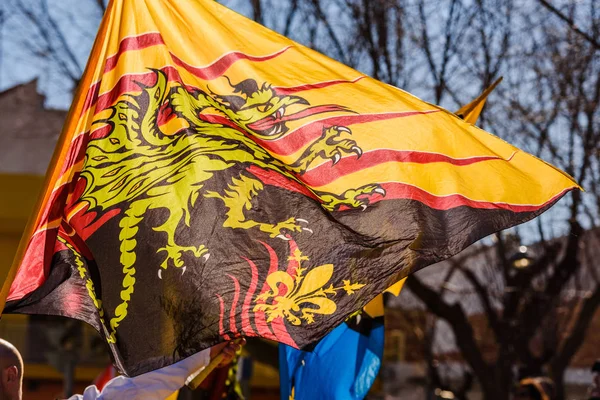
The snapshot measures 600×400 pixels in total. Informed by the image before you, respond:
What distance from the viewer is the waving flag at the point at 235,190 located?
3.62 meters

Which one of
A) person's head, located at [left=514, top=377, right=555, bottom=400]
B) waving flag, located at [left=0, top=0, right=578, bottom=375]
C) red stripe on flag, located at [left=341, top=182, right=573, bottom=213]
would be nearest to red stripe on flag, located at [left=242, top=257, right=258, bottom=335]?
waving flag, located at [left=0, top=0, right=578, bottom=375]

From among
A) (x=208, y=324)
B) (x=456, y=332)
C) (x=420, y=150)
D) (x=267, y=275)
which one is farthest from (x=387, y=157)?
(x=456, y=332)

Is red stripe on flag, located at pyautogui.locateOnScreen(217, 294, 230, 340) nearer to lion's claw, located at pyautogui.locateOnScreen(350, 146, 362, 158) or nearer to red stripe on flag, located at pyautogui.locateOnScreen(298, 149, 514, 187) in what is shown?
red stripe on flag, located at pyautogui.locateOnScreen(298, 149, 514, 187)

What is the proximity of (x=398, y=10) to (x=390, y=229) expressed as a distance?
331 inches

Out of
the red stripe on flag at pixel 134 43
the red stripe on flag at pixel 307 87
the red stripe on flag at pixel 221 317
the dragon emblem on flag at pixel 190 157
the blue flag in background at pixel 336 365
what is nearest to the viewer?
the red stripe on flag at pixel 221 317

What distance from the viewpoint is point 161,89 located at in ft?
13.4

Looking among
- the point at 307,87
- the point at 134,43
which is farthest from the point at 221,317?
the point at 134,43

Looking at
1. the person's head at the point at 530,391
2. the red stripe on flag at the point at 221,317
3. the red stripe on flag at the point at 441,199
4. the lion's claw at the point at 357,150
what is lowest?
the person's head at the point at 530,391

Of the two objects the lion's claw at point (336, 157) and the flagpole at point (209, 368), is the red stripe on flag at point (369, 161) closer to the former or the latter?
the lion's claw at point (336, 157)

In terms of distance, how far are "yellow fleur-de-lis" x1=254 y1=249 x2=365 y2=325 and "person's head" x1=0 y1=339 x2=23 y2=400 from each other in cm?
97

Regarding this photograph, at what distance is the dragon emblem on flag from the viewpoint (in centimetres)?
375

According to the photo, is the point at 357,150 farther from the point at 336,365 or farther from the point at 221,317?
the point at 336,365

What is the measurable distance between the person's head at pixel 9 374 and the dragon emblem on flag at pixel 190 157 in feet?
1.71

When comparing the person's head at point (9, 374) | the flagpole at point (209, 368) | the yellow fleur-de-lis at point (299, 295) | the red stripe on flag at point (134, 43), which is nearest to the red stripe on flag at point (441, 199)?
the yellow fleur-de-lis at point (299, 295)
